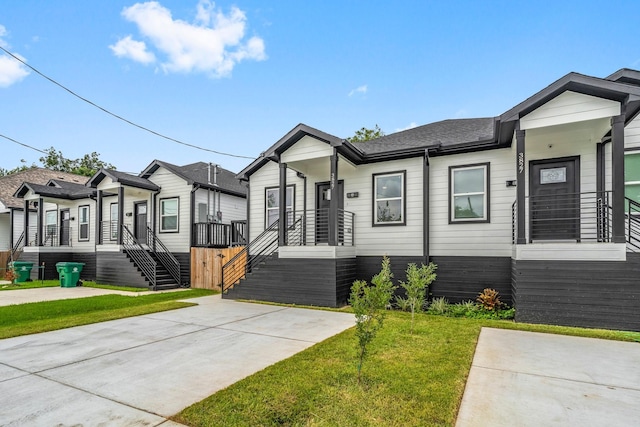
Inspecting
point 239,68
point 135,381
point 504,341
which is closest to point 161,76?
point 239,68

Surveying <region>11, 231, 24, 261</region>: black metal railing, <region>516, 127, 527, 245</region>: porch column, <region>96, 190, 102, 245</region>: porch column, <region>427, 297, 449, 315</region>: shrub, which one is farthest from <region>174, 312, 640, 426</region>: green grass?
<region>11, 231, 24, 261</region>: black metal railing

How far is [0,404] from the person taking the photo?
3.02m

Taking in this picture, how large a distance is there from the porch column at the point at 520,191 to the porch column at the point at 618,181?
136 centimetres

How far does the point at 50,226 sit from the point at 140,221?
718cm

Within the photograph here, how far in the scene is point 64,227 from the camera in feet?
56.7

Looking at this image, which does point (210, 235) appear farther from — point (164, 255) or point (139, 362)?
point (139, 362)

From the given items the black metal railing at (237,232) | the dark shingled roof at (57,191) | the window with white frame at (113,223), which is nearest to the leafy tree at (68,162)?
the dark shingled roof at (57,191)

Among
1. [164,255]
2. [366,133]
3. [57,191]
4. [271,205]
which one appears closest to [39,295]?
[164,255]

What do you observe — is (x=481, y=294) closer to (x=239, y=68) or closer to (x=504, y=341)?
(x=504, y=341)

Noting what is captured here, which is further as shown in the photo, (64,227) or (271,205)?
(64,227)

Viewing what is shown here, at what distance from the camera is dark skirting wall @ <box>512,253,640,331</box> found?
565 centimetres

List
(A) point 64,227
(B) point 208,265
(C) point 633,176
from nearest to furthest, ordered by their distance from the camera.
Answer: (C) point 633,176 → (B) point 208,265 → (A) point 64,227

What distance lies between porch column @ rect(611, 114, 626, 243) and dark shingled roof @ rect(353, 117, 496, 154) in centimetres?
225

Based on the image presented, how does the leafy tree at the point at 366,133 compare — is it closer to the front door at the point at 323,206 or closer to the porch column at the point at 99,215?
the front door at the point at 323,206
